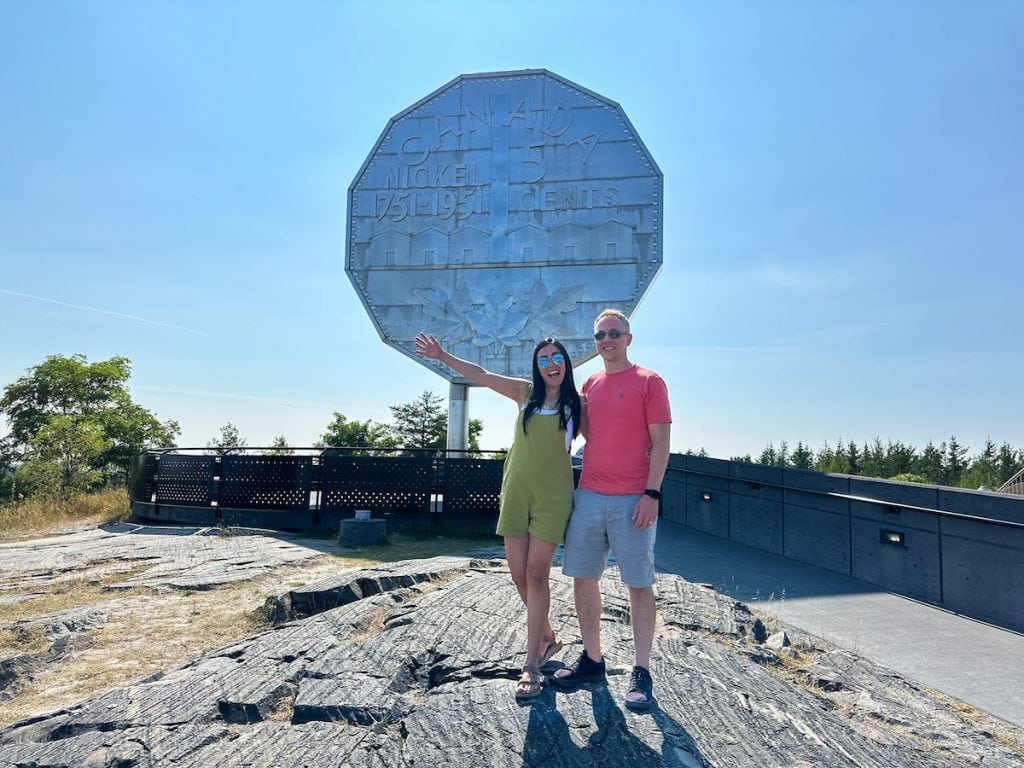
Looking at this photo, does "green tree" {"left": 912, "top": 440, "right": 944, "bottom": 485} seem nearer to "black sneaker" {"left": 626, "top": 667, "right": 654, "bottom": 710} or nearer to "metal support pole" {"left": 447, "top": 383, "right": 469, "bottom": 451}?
"metal support pole" {"left": 447, "top": 383, "right": 469, "bottom": 451}

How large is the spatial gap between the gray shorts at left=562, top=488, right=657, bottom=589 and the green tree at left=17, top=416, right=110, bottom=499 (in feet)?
68.6

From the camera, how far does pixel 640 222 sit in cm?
1616

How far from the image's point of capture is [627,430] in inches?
118

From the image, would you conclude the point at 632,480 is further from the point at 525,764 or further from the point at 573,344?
the point at 573,344

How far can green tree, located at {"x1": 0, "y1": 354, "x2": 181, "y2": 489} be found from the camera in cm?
2888

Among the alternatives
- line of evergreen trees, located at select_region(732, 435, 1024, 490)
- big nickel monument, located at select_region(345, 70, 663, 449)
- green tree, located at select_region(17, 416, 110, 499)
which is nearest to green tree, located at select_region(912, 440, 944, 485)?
line of evergreen trees, located at select_region(732, 435, 1024, 490)

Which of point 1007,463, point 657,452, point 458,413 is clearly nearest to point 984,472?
point 1007,463

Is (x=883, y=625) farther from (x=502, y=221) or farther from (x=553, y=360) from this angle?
(x=502, y=221)

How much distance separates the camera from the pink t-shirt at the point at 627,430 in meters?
2.96

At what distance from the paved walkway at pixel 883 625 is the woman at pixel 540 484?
254 centimetres

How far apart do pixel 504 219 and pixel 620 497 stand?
14.7m

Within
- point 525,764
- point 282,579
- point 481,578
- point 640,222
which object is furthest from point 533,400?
point 640,222

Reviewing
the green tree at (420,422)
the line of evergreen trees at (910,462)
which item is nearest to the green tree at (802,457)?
the line of evergreen trees at (910,462)

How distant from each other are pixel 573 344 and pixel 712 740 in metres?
13.6
